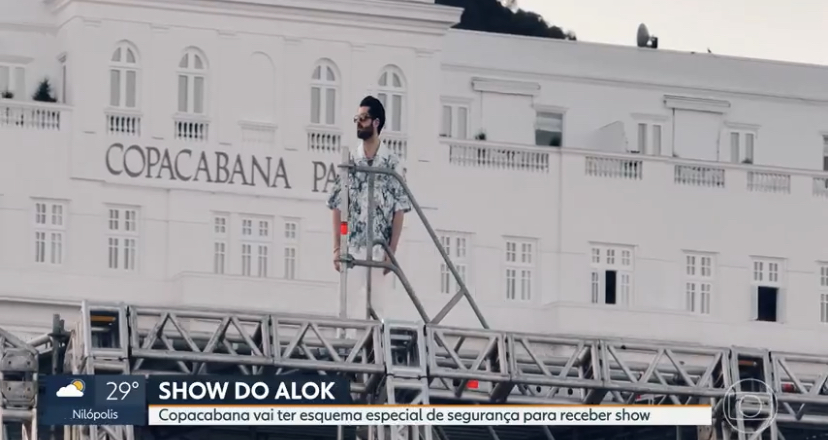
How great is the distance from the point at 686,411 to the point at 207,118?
2504 centimetres

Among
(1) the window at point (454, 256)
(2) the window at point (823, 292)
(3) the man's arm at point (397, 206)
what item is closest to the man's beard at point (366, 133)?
(3) the man's arm at point (397, 206)

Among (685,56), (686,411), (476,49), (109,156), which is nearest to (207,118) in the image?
(109,156)

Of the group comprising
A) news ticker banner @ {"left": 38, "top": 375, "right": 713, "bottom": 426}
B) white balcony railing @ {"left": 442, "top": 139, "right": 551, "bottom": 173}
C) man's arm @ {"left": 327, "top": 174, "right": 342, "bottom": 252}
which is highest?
white balcony railing @ {"left": 442, "top": 139, "right": 551, "bottom": 173}

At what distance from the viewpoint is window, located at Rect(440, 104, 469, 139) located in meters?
68.0

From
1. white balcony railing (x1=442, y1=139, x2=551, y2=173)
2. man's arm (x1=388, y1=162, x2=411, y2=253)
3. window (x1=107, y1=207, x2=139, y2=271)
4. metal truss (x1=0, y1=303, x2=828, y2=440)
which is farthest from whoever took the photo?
white balcony railing (x1=442, y1=139, x2=551, y2=173)

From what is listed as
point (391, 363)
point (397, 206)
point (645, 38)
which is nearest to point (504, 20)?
point (645, 38)

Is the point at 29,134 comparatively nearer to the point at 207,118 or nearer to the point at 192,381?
the point at 207,118

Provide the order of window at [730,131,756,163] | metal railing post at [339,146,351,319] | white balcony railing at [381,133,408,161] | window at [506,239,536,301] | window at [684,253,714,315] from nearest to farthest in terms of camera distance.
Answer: metal railing post at [339,146,351,319], white balcony railing at [381,133,408,161], window at [506,239,536,301], window at [684,253,714,315], window at [730,131,756,163]

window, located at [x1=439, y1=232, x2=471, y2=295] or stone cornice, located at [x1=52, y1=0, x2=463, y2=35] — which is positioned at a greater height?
stone cornice, located at [x1=52, y1=0, x2=463, y2=35]

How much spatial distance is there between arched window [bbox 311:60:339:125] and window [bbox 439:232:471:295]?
352 cm

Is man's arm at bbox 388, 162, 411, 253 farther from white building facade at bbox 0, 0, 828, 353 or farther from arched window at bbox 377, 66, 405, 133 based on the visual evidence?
arched window at bbox 377, 66, 405, 133

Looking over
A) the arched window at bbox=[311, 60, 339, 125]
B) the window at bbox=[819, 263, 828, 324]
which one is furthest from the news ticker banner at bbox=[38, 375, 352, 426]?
the window at bbox=[819, 263, 828, 324]

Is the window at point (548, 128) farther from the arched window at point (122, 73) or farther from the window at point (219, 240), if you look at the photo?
the arched window at point (122, 73)

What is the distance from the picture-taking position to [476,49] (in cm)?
6819
